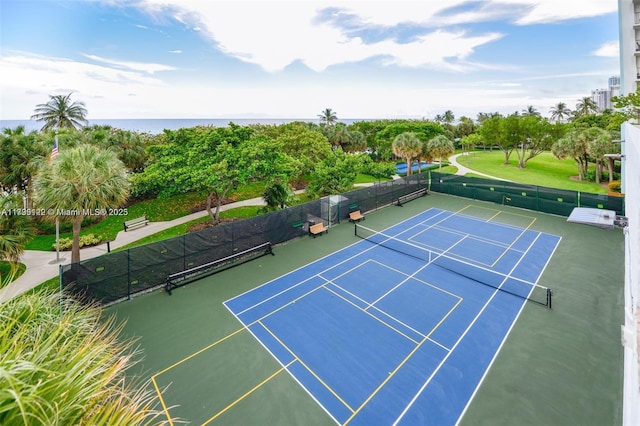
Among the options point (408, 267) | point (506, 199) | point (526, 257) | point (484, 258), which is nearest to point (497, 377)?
point (408, 267)

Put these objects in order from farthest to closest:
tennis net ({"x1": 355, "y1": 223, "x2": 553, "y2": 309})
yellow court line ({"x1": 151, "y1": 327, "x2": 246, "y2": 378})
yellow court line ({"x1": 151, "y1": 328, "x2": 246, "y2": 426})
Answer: tennis net ({"x1": 355, "y1": 223, "x2": 553, "y2": 309})
yellow court line ({"x1": 151, "y1": 327, "x2": 246, "y2": 378})
yellow court line ({"x1": 151, "y1": 328, "x2": 246, "y2": 426})

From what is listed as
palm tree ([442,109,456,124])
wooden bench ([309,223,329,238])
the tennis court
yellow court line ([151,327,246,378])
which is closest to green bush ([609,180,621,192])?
the tennis court

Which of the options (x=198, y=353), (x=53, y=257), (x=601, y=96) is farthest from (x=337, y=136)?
(x=601, y=96)

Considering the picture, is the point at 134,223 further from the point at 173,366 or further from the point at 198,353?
the point at 173,366

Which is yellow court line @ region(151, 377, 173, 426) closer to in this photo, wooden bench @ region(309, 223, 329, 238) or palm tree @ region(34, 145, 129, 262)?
palm tree @ region(34, 145, 129, 262)

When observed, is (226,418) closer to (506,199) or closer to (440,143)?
(506,199)
